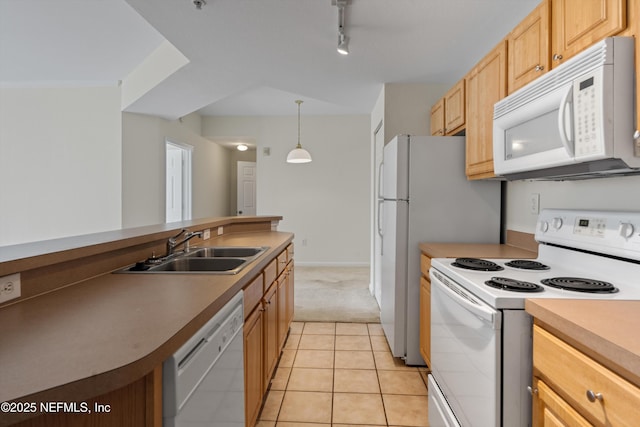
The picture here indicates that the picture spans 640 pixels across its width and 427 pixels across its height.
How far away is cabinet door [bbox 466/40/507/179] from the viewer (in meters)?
1.90

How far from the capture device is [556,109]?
1347 mm

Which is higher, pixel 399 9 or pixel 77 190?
pixel 399 9

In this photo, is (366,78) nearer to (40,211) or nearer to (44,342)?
(44,342)

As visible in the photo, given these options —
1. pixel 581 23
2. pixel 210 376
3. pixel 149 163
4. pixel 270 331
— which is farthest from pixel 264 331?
pixel 149 163

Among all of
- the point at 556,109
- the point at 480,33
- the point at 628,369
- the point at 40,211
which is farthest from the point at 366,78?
the point at 40,211

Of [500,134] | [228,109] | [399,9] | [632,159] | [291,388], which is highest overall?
[228,109]

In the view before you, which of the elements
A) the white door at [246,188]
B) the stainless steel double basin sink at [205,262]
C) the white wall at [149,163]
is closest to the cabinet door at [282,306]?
the stainless steel double basin sink at [205,262]

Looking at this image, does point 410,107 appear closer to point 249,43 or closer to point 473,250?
point 249,43

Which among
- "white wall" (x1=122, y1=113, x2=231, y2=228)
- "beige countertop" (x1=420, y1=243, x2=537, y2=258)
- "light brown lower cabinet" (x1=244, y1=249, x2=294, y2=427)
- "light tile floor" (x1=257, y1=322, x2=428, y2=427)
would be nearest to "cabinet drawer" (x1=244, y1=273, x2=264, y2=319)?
"light brown lower cabinet" (x1=244, y1=249, x2=294, y2=427)

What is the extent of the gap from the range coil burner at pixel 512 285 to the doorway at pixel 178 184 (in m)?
5.12

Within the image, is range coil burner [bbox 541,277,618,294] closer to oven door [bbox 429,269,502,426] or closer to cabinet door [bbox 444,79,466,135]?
oven door [bbox 429,269,502,426]

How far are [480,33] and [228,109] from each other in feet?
14.2

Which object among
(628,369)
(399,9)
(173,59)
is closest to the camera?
(628,369)

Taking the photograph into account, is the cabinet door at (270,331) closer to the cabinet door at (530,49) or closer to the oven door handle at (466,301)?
the oven door handle at (466,301)
